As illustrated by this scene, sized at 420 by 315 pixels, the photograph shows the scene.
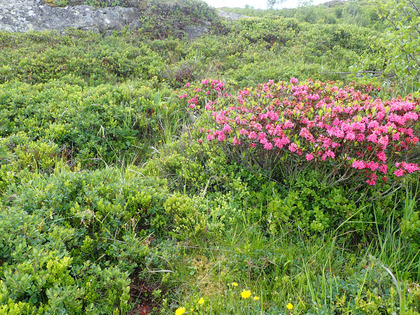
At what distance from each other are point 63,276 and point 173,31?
33.0ft

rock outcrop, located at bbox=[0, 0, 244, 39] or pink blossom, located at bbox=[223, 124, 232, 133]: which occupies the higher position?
rock outcrop, located at bbox=[0, 0, 244, 39]

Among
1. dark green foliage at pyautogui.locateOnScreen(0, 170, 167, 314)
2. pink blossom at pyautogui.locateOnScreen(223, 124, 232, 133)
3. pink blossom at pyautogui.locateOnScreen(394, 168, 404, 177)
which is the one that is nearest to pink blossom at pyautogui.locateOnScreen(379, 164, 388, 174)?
pink blossom at pyautogui.locateOnScreen(394, 168, 404, 177)

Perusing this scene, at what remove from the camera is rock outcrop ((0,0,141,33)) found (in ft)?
31.0

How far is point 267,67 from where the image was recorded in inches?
307

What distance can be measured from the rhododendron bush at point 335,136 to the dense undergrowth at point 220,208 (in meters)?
0.02

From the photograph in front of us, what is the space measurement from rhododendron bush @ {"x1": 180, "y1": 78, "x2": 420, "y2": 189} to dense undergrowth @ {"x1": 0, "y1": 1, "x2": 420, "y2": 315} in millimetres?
19

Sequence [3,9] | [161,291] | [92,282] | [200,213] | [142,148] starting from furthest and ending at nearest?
[3,9] → [142,148] → [200,213] → [161,291] → [92,282]

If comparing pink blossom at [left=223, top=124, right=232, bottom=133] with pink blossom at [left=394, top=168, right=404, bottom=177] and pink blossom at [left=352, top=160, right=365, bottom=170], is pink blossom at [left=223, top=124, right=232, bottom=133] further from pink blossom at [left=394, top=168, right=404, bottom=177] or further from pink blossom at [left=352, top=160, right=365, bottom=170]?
pink blossom at [left=394, top=168, right=404, bottom=177]

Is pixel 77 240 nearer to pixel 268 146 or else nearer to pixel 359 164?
pixel 268 146

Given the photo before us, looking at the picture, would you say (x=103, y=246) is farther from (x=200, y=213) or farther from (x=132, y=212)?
(x=200, y=213)

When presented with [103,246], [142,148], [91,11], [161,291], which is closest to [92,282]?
[103,246]

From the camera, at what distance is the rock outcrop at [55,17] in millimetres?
9453

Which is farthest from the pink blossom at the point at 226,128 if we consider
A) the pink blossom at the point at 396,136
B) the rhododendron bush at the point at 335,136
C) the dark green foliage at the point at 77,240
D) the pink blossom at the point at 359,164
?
the pink blossom at the point at 396,136

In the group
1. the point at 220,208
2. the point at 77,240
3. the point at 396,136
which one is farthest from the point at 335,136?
the point at 77,240
